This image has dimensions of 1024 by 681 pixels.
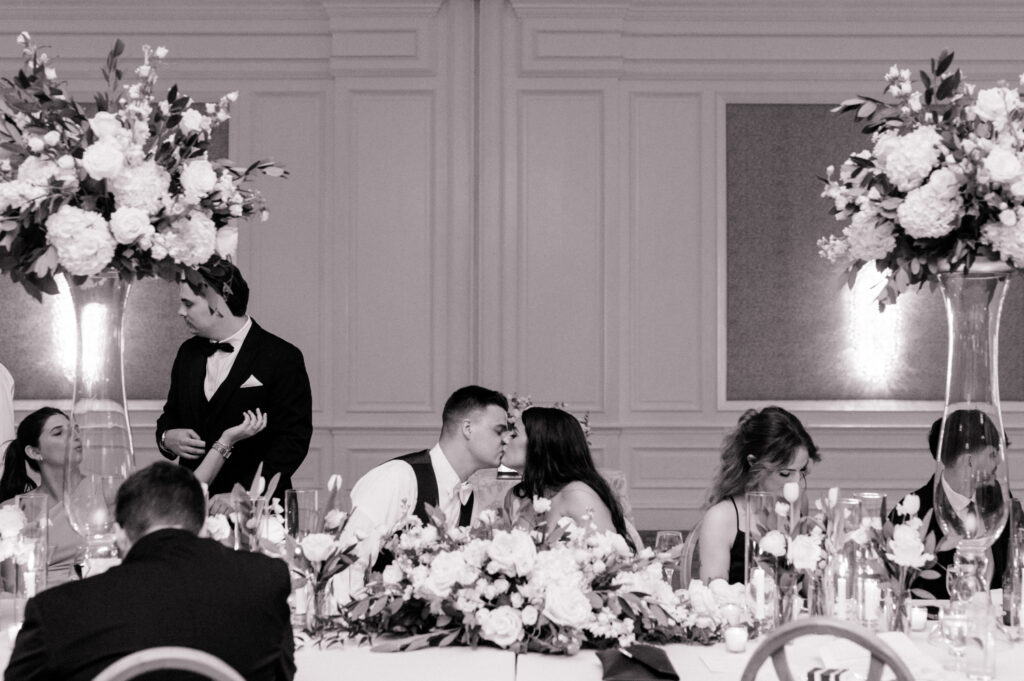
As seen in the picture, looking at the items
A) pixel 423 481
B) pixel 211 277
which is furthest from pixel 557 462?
pixel 211 277

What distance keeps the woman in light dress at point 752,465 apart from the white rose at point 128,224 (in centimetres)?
201

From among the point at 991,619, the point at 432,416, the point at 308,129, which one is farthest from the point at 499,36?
the point at 991,619

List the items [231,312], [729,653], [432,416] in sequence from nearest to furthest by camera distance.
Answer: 1. [729,653]
2. [231,312]
3. [432,416]

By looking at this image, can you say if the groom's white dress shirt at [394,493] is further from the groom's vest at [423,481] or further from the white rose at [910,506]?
the white rose at [910,506]

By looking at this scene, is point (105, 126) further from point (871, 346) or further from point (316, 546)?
point (871, 346)

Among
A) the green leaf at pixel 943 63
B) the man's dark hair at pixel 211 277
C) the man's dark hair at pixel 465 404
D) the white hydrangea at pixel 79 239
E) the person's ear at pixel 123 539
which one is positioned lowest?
the person's ear at pixel 123 539

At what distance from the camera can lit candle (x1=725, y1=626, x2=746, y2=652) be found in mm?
2553

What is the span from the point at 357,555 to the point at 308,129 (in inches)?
194

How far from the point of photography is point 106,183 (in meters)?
2.54

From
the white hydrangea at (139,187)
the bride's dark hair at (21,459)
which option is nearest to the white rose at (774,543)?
the white hydrangea at (139,187)

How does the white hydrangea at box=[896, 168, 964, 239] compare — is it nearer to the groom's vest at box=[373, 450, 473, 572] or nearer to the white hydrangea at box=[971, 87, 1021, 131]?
the white hydrangea at box=[971, 87, 1021, 131]

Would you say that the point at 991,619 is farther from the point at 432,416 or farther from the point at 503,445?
the point at 432,416

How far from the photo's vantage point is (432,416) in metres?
7.13

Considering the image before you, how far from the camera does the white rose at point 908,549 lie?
8.57 ft
